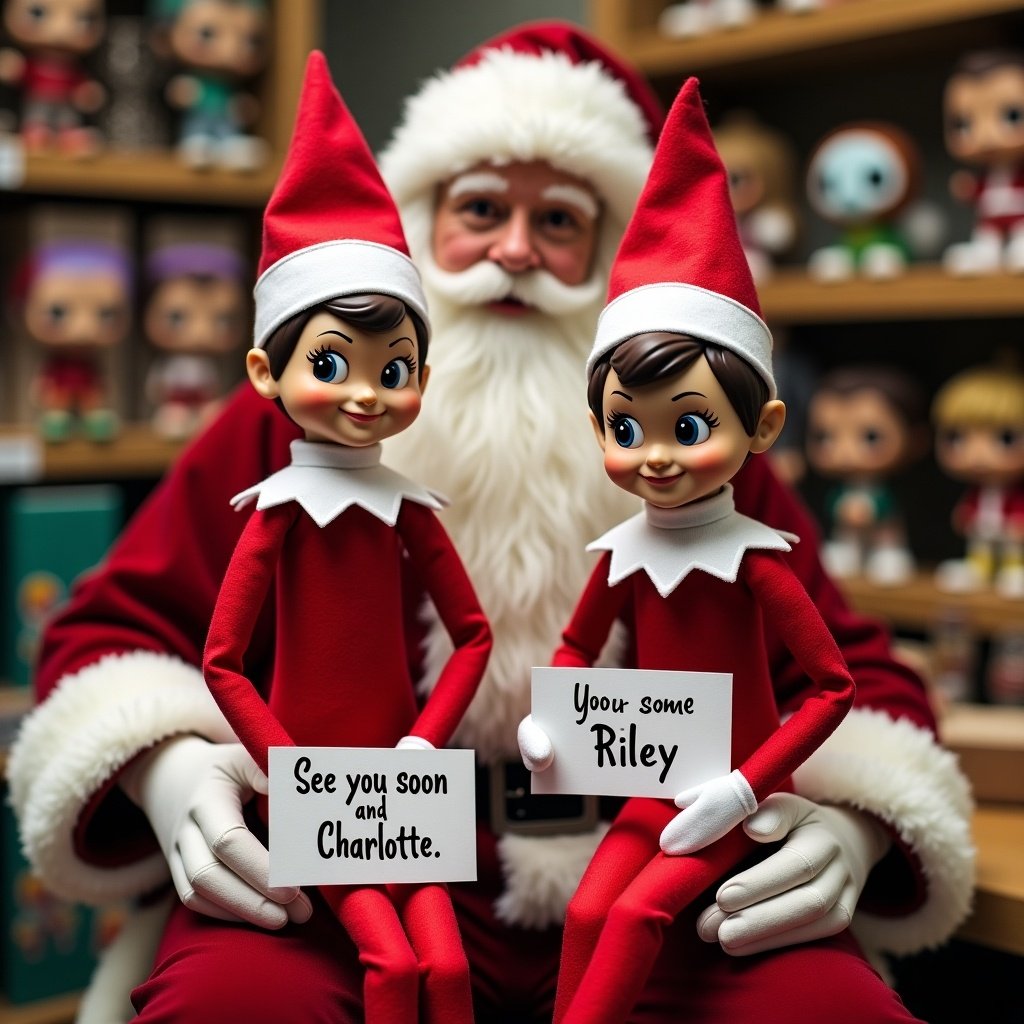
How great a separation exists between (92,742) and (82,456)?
3.01ft

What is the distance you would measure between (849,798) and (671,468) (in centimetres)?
35

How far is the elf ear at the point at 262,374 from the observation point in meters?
0.92

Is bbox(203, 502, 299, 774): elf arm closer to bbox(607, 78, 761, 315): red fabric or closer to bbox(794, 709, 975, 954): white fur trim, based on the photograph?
bbox(607, 78, 761, 315): red fabric

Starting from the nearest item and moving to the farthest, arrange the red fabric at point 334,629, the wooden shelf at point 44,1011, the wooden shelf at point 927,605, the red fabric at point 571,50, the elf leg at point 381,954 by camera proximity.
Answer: the elf leg at point 381,954 → the red fabric at point 334,629 → the red fabric at point 571,50 → the wooden shelf at point 44,1011 → the wooden shelf at point 927,605

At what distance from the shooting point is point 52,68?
1.87m

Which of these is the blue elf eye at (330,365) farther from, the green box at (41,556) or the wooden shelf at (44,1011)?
the wooden shelf at (44,1011)

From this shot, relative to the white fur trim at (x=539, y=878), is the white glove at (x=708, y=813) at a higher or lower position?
higher

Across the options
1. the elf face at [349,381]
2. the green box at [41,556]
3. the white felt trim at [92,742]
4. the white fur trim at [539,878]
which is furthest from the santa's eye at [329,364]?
the green box at [41,556]

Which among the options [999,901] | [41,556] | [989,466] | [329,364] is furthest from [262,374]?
[989,466]

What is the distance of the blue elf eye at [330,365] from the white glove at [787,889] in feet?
1.35

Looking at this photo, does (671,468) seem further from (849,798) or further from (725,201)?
(849,798)

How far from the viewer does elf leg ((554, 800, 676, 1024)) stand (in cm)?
84

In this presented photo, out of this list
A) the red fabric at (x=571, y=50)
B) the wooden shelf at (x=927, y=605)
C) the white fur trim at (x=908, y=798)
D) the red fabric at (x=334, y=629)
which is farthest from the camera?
the wooden shelf at (x=927, y=605)

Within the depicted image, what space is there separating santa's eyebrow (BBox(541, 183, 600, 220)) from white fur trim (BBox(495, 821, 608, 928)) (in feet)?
→ 1.83
